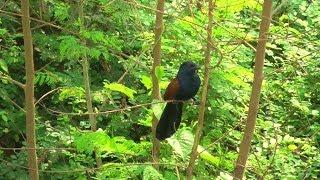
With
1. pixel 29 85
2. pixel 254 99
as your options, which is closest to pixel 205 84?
pixel 254 99

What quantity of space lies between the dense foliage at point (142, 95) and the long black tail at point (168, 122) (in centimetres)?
13

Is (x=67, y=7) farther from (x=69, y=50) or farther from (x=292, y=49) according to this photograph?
(x=292, y=49)

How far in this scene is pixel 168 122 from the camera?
2807mm

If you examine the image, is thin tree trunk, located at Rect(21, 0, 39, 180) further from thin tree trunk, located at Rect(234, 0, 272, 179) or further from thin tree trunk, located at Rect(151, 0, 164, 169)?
thin tree trunk, located at Rect(234, 0, 272, 179)

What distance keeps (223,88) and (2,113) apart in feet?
7.20

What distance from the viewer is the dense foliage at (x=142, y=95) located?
312 centimetres

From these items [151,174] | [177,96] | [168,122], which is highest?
[177,96]

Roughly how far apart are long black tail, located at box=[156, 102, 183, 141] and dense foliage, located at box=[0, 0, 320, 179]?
126 millimetres

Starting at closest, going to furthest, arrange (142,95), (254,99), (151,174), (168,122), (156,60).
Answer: (254,99)
(151,174)
(168,122)
(156,60)
(142,95)

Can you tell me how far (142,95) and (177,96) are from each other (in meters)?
1.70

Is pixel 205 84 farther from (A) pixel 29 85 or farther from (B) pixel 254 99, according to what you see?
(A) pixel 29 85

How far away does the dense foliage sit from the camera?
3115 mm

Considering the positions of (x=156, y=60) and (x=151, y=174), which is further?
(x=156, y=60)

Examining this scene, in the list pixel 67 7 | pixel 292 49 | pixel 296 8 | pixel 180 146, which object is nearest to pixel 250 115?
pixel 180 146
